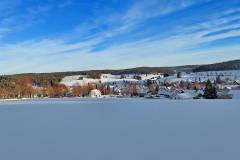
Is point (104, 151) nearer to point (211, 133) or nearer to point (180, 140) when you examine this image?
point (180, 140)

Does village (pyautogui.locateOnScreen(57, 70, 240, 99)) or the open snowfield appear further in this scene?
village (pyautogui.locateOnScreen(57, 70, 240, 99))

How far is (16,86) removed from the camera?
54.1 metres

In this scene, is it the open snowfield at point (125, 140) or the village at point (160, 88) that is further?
the village at point (160, 88)

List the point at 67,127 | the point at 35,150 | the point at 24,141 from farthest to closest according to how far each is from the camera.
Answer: the point at 67,127
the point at 24,141
the point at 35,150

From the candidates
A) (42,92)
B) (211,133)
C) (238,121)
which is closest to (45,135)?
(211,133)

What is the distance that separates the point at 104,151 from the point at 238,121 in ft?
9.42

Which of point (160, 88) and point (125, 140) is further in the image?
point (160, 88)

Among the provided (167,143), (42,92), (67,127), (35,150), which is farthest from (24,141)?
(42,92)

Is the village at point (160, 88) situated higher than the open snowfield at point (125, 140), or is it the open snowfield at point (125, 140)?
the open snowfield at point (125, 140)

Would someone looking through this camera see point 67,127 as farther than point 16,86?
No

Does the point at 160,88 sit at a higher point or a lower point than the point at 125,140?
lower

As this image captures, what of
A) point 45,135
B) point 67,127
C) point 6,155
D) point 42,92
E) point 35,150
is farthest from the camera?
point 42,92

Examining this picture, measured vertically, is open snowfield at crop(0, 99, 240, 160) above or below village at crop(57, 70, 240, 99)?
above

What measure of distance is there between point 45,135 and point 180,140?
1797mm
